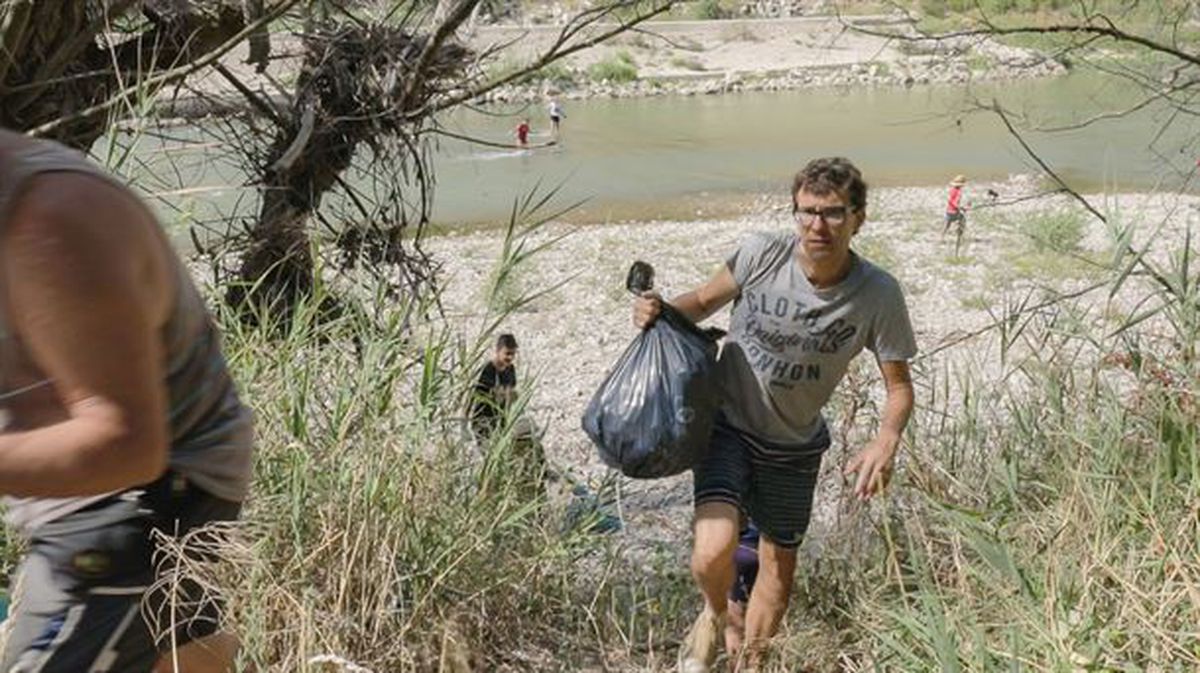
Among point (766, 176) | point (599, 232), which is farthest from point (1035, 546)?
point (766, 176)

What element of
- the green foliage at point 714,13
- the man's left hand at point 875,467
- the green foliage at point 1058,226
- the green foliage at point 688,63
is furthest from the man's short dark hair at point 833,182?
the green foliage at point 688,63

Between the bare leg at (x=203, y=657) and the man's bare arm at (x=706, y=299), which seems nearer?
the bare leg at (x=203, y=657)

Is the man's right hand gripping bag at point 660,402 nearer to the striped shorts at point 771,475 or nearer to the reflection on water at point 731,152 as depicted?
the striped shorts at point 771,475

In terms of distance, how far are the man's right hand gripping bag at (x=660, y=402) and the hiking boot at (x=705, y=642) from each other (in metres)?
0.40

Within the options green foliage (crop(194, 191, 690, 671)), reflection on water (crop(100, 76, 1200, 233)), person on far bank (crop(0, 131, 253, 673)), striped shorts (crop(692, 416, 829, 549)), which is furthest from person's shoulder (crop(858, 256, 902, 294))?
reflection on water (crop(100, 76, 1200, 233))

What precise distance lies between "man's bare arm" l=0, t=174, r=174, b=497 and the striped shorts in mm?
2051

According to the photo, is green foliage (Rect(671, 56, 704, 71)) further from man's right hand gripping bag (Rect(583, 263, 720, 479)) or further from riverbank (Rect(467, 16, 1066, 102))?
man's right hand gripping bag (Rect(583, 263, 720, 479))

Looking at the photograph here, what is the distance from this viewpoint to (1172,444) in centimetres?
319

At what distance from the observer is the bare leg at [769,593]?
11.3ft

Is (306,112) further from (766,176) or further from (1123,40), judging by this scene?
(766,176)

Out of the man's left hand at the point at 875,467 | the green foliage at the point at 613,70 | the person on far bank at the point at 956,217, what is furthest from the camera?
the green foliage at the point at 613,70

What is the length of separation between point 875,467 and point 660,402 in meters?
0.58

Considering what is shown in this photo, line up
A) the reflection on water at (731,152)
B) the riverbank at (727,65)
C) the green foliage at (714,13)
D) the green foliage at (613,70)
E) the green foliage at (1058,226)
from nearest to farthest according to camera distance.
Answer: the green foliage at (1058,226) < the reflection on water at (731,152) < the riverbank at (727,65) < the green foliage at (714,13) < the green foliage at (613,70)

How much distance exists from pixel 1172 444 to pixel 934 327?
995cm
